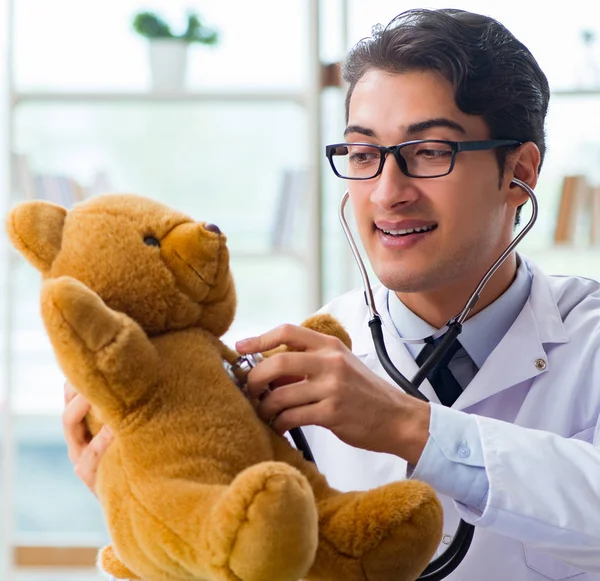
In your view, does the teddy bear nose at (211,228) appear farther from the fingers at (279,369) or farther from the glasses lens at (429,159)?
the glasses lens at (429,159)

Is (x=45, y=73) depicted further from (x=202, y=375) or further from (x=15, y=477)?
(x=202, y=375)

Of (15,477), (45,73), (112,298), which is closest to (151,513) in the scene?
(112,298)

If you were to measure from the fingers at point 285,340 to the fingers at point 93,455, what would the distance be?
0.17 m

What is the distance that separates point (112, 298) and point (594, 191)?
93.7 inches

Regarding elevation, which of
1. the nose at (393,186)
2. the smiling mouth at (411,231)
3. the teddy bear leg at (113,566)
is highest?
the nose at (393,186)

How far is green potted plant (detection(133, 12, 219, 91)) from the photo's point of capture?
2922 mm

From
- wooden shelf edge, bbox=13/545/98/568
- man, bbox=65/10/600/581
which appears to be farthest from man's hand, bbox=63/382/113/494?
wooden shelf edge, bbox=13/545/98/568

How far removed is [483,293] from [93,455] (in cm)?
84

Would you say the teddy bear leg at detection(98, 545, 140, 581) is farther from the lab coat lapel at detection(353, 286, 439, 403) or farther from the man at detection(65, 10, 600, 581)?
the lab coat lapel at detection(353, 286, 439, 403)

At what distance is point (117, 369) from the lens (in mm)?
819

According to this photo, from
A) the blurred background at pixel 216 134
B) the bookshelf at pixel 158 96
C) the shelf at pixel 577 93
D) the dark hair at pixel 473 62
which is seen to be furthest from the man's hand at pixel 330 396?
the shelf at pixel 577 93

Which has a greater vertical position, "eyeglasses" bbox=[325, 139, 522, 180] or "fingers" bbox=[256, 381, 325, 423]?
"eyeglasses" bbox=[325, 139, 522, 180]

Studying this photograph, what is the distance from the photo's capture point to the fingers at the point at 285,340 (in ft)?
3.29

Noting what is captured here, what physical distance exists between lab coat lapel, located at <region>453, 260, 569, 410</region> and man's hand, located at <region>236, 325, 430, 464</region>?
0.33 metres
